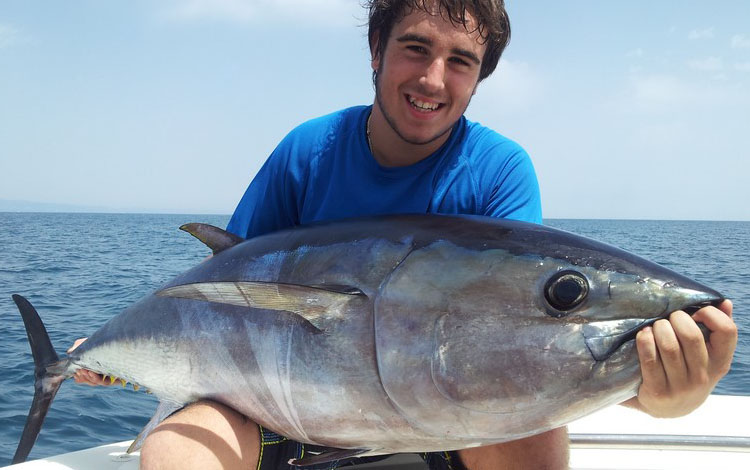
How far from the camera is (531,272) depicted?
5.08 feet

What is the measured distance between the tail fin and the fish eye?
2465mm

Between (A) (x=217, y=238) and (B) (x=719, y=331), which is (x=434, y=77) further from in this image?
(B) (x=719, y=331)

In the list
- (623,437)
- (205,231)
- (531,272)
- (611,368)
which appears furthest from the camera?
(623,437)

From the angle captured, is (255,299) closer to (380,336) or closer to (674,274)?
(380,336)

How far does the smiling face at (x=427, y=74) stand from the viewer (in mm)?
2305

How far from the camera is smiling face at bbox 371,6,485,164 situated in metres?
2.30

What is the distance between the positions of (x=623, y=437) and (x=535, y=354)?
1.83m

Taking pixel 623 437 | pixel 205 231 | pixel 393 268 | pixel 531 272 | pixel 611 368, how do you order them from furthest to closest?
pixel 623 437 < pixel 205 231 < pixel 393 268 < pixel 531 272 < pixel 611 368

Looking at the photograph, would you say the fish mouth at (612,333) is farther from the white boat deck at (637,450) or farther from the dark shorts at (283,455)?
the white boat deck at (637,450)

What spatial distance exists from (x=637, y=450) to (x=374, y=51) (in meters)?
2.26

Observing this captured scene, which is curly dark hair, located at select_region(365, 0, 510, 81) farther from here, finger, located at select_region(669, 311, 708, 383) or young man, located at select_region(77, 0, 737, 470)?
finger, located at select_region(669, 311, 708, 383)

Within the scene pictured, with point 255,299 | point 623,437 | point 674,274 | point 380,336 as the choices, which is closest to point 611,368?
point 674,274

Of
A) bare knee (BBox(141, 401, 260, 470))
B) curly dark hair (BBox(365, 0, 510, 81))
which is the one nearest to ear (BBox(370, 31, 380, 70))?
curly dark hair (BBox(365, 0, 510, 81))

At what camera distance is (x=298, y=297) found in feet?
5.56
